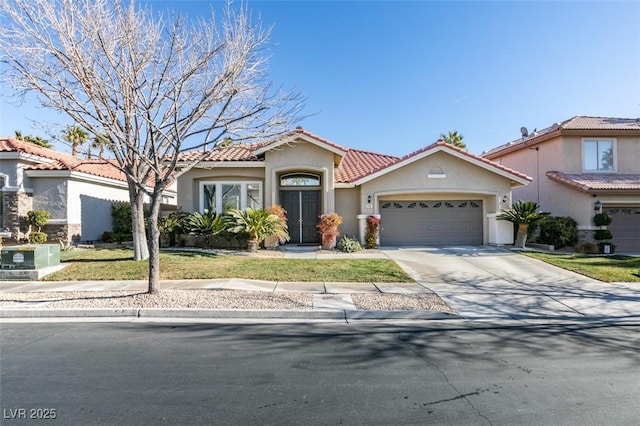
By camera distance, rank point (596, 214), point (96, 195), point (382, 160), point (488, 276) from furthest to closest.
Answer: point (382, 160) → point (96, 195) → point (596, 214) → point (488, 276)

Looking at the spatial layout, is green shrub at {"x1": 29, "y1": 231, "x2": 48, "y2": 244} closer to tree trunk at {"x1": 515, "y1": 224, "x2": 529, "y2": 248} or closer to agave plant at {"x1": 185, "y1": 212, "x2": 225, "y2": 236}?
agave plant at {"x1": 185, "y1": 212, "x2": 225, "y2": 236}

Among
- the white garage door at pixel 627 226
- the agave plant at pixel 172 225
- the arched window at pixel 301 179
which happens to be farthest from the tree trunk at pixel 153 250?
the white garage door at pixel 627 226

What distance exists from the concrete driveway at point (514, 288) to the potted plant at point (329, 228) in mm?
2563

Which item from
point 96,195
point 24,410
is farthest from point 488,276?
point 96,195

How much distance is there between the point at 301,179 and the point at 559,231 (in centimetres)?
1192

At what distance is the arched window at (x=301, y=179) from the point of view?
17.5 metres

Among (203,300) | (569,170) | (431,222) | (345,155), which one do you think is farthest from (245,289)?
(569,170)

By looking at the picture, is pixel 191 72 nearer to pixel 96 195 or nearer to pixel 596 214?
pixel 96 195

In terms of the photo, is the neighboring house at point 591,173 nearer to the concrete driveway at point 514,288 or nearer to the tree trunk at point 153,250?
the concrete driveway at point 514,288

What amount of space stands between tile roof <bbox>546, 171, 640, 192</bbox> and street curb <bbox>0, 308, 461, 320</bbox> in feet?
45.2

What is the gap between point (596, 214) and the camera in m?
17.0

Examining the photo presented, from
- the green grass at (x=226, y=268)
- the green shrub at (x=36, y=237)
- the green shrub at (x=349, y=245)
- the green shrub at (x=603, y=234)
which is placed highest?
the green shrub at (x=36, y=237)

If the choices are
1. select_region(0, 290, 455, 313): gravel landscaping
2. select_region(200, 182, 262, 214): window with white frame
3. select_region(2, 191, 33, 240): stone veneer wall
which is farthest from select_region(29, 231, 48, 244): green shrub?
select_region(0, 290, 455, 313): gravel landscaping

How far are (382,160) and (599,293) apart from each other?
13750 millimetres
